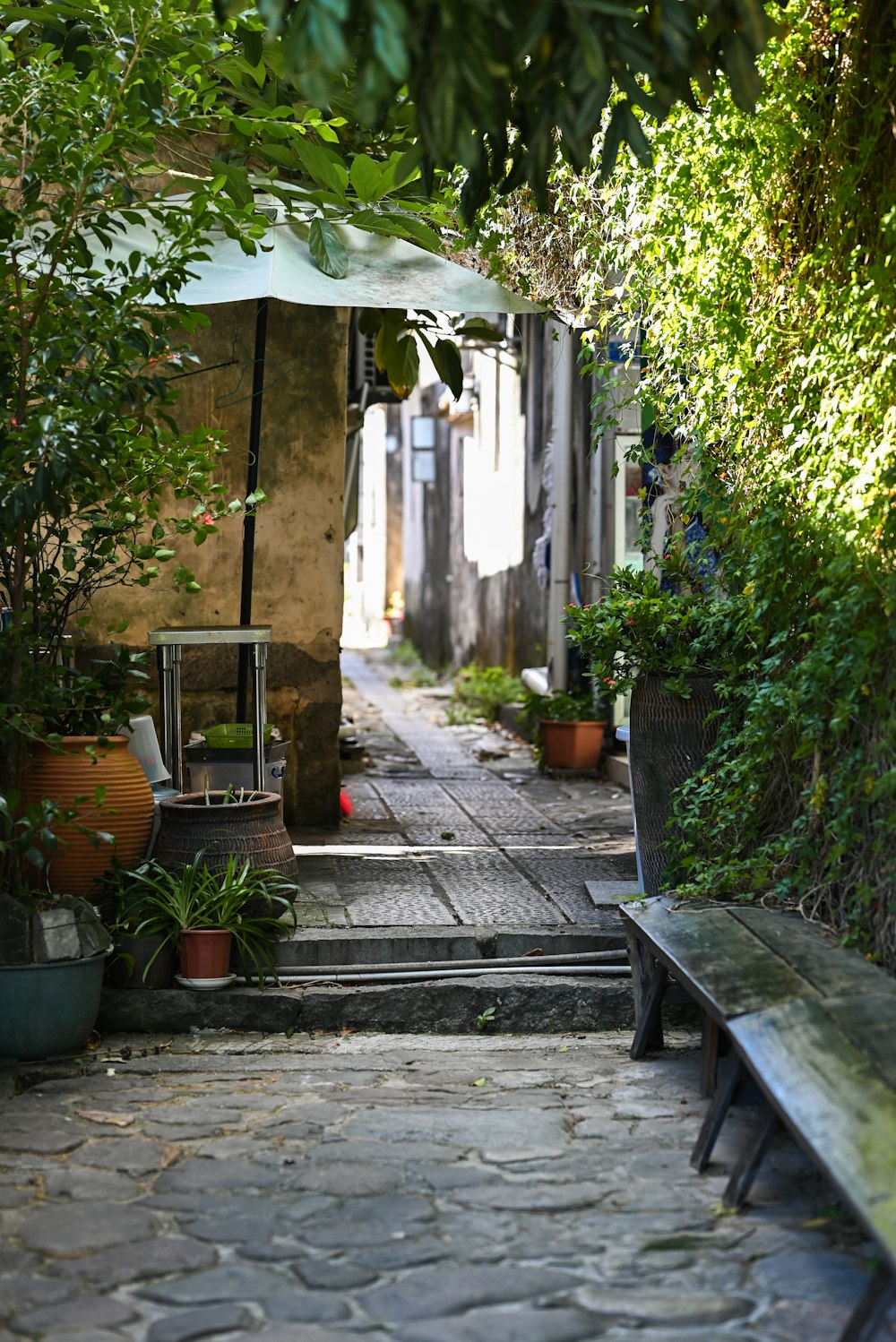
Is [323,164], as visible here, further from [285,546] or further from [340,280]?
[285,546]

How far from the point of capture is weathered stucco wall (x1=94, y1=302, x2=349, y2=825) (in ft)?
23.7

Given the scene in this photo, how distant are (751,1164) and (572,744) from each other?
6522 mm

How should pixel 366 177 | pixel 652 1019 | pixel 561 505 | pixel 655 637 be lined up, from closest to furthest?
pixel 652 1019, pixel 655 637, pixel 366 177, pixel 561 505

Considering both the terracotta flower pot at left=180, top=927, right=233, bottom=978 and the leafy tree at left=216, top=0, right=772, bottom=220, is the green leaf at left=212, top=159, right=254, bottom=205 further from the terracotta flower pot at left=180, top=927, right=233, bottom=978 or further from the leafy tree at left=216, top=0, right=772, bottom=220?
the terracotta flower pot at left=180, top=927, right=233, bottom=978

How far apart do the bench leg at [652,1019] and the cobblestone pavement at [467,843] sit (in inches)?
34.1

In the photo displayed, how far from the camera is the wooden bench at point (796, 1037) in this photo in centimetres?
265

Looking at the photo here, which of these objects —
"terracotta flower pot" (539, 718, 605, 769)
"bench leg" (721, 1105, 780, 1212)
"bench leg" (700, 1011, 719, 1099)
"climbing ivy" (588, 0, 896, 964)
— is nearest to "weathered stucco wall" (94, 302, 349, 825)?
"climbing ivy" (588, 0, 896, 964)

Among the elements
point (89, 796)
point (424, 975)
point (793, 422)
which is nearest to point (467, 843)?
point (424, 975)

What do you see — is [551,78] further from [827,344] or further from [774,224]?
[774,224]

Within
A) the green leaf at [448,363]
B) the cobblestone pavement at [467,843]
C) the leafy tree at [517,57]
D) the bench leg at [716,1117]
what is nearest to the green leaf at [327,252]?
the green leaf at [448,363]

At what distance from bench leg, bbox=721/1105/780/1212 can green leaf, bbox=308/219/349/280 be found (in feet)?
12.3

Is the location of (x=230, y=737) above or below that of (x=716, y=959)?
above

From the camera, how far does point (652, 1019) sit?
4730 millimetres

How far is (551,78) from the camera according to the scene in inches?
133
